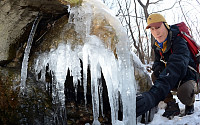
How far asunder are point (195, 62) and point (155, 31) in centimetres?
72

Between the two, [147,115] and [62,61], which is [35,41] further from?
[147,115]

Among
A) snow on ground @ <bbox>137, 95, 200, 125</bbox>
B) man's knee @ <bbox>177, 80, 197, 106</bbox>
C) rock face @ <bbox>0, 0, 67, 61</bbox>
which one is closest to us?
rock face @ <bbox>0, 0, 67, 61</bbox>

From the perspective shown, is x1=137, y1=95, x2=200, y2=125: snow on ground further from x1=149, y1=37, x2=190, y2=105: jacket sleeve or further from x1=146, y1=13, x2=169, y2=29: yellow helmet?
x1=146, y1=13, x2=169, y2=29: yellow helmet

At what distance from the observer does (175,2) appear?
8.95 meters

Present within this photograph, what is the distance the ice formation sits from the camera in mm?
1760

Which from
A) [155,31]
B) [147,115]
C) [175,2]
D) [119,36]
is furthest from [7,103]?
[175,2]

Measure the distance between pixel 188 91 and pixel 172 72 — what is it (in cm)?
77

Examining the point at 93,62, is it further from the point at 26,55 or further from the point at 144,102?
the point at 26,55

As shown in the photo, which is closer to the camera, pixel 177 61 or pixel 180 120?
pixel 177 61

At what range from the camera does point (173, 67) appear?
1763mm

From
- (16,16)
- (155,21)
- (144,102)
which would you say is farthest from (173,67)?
(16,16)

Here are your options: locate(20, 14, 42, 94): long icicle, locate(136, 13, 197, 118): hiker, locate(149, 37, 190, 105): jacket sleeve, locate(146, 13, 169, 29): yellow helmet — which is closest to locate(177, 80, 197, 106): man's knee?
locate(136, 13, 197, 118): hiker

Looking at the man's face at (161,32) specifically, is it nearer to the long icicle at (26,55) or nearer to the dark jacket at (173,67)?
the dark jacket at (173,67)

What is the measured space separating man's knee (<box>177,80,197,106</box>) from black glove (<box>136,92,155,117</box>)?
1.14 meters
